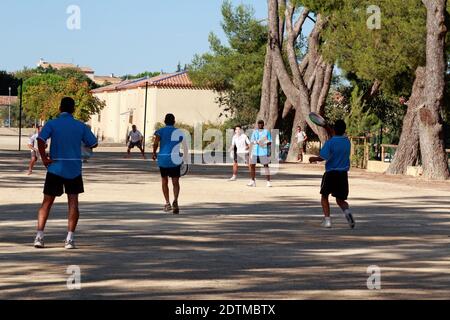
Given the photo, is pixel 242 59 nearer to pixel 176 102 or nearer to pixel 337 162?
pixel 176 102

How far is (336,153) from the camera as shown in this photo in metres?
17.1

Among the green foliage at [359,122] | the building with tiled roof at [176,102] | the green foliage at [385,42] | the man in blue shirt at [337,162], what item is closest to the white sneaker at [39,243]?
the man in blue shirt at [337,162]

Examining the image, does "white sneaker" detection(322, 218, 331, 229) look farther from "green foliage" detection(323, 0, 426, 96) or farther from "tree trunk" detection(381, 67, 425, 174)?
"tree trunk" detection(381, 67, 425, 174)

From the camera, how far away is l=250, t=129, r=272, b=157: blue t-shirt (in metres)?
28.2

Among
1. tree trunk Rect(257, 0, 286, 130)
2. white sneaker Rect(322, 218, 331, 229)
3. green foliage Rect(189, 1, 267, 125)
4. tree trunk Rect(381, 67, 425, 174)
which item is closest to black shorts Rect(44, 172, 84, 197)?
white sneaker Rect(322, 218, 331, 229)

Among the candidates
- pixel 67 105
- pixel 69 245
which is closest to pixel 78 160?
pixel 67 105

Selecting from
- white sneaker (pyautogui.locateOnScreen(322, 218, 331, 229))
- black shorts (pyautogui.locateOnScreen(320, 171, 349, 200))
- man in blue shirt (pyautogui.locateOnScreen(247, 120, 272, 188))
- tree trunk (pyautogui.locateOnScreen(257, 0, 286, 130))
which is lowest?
white sneaker (pyautogui.locateOnScreen(322, 218, 331, 229))

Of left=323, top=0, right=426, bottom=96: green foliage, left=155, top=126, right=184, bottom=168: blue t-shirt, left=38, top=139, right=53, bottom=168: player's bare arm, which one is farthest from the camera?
left=323, top=0, right=426, bottom=96: green foliage

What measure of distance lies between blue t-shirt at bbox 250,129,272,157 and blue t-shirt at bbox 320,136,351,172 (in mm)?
10898

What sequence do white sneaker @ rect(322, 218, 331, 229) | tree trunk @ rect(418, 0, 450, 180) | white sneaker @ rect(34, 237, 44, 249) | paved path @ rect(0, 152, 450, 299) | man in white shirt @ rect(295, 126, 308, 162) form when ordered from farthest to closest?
man in white shirt @ rect(295, 126, 308, 162) → tree trunk @ rect(418, 0, 450, 180) → white sneaker @ rect(322, 218, 331, 229) → white sneaker @ rect(34, 237, 44, 249) → paved path @ rect(0, 152, 450, 299)

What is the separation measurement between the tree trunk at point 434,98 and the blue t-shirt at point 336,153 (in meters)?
18.2

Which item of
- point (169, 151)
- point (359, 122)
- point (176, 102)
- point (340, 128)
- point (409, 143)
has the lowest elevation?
point (169, 151)

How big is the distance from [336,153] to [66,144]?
4.91 meters

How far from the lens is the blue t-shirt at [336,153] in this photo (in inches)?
671
